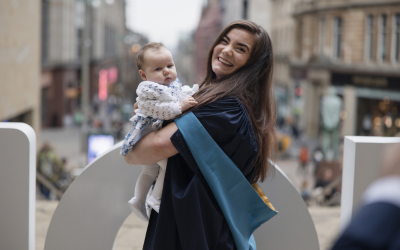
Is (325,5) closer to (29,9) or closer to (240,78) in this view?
(29,9)

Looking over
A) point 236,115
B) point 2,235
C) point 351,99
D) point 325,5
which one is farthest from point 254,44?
point 325,5

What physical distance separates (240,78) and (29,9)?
1458 cm

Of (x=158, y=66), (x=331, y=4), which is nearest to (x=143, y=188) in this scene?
(x=158, y=66)

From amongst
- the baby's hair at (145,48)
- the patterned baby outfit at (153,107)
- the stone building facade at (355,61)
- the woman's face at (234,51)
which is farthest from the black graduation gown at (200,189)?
the stone building facade at (355,61)

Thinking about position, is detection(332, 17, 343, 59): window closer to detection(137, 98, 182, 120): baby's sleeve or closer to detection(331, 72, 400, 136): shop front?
detection(331, 72, 400, 136): shop front

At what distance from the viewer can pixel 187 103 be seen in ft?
7.35

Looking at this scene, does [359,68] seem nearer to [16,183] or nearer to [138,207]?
[16,183]

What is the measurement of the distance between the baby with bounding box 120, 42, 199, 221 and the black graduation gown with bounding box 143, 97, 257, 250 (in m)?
0.10

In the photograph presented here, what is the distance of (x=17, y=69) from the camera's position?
1392 centimetres

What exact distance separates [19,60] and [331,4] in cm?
1954

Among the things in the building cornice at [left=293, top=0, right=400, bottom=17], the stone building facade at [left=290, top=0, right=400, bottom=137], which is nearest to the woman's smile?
the stone building facade at [left=290, top=0, right=400, bottom=137]

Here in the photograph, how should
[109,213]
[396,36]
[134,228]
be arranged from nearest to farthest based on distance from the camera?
[109,213] → [134,228] → [396,36]

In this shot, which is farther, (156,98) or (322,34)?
(322,34)

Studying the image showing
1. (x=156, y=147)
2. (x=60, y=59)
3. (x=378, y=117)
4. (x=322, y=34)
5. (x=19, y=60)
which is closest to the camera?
(x=156, y=147)
